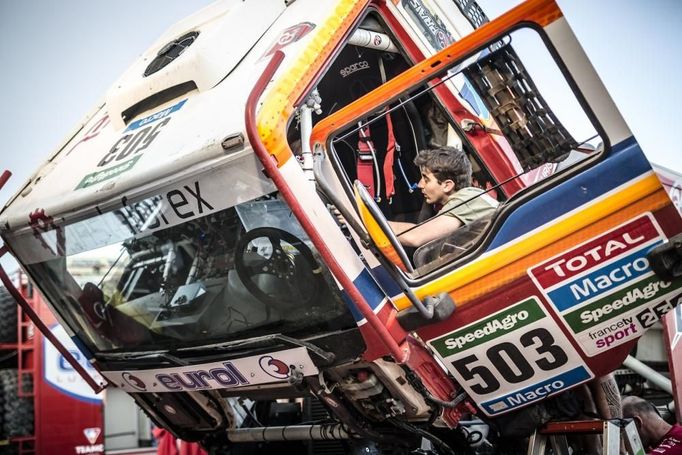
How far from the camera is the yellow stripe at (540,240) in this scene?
293 centimetres

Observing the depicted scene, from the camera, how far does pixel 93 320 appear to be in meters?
3.91

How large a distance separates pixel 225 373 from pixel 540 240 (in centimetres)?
148

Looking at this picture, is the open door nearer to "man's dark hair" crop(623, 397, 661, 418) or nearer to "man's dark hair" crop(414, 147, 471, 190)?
"man's dark hair" crop(414, 147, 471, 190)

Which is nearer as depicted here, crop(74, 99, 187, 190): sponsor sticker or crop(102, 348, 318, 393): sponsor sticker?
crop(102, 348, 318, 393): sponsor sticker

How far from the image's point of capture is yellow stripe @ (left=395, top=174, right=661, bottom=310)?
115 inches

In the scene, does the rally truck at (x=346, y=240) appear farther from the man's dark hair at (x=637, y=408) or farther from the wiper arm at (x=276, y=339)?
the man's dark hair at (x=637, y=408)

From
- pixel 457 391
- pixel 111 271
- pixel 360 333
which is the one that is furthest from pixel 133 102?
pixel 457 391

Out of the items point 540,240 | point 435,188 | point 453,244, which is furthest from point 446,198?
point 540,240

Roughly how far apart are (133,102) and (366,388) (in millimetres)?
1820

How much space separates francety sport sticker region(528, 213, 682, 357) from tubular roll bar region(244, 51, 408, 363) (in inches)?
25.5

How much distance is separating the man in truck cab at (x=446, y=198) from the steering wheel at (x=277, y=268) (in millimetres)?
457

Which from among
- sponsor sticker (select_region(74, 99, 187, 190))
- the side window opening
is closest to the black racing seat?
the side window opening

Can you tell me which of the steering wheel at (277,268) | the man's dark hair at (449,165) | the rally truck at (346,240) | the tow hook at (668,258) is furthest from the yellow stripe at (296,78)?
the tow hook at (668,258)

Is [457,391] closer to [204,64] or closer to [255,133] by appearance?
[255,133]
